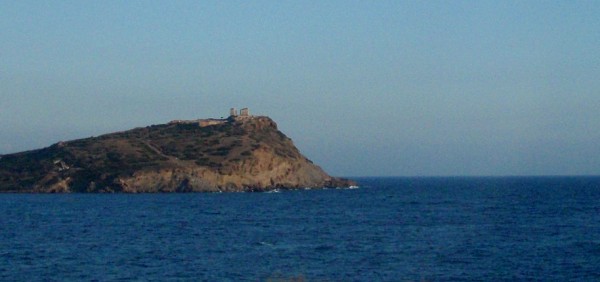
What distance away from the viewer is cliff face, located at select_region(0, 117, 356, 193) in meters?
132

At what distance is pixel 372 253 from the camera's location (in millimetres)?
47375

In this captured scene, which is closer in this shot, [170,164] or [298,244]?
[298,244]

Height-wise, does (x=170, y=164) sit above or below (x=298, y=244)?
above

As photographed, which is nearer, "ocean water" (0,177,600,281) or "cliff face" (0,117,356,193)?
"ocean water" (0,177,600,281)

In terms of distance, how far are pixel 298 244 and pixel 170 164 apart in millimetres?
85853

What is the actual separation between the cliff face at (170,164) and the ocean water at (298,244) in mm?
45123

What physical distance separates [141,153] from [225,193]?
20.8m

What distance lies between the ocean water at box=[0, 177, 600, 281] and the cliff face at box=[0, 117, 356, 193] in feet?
148

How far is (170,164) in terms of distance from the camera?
135250 millimetres

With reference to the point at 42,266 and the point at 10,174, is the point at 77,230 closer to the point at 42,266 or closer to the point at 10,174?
the point at 42,266

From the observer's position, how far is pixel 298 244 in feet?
171

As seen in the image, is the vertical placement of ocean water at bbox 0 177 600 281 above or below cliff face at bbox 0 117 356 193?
below

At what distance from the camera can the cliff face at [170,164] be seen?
132250mm

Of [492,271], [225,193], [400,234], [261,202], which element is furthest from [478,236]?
[225,193]
